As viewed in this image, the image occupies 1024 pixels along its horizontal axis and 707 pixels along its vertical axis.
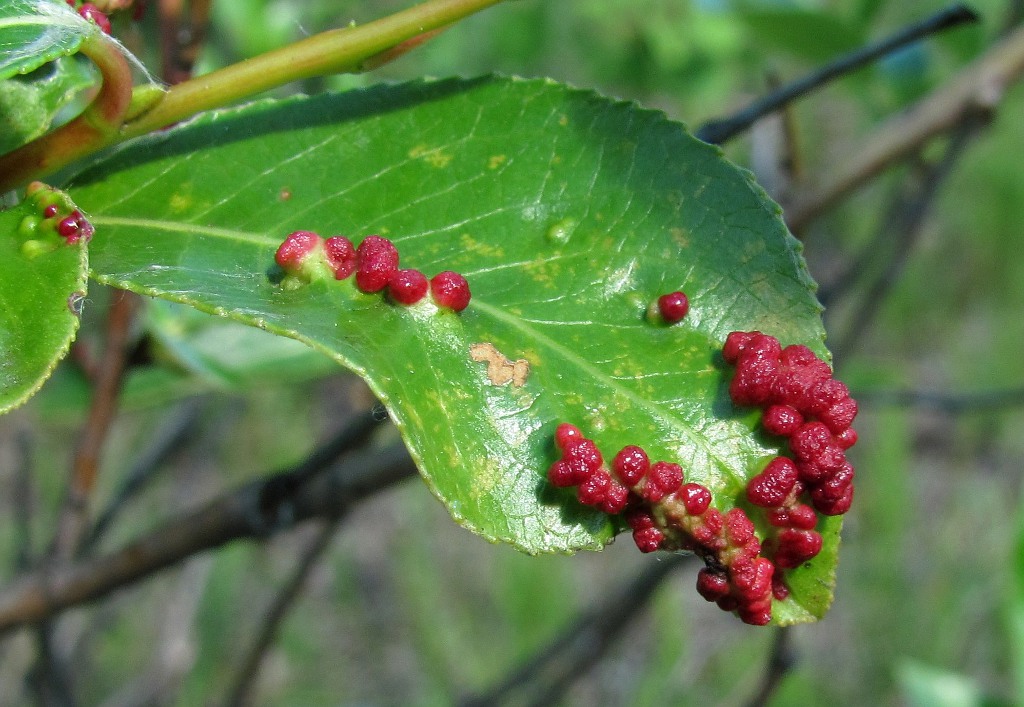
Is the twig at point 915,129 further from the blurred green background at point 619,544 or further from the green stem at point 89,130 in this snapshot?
the blurred green background at point 619,544

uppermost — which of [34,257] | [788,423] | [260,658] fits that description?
[34,257]

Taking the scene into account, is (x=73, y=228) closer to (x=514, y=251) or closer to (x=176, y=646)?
(x=514, y=251)

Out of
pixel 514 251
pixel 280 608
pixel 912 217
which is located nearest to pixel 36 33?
pixel 514 251

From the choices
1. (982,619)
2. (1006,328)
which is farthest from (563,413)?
(1006,328)

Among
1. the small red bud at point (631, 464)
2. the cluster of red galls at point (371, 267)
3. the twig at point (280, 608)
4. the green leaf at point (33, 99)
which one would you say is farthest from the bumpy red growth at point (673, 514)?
Result: the twig at point (280, 608)

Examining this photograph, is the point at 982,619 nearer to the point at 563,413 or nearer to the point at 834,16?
the point at 834,16
